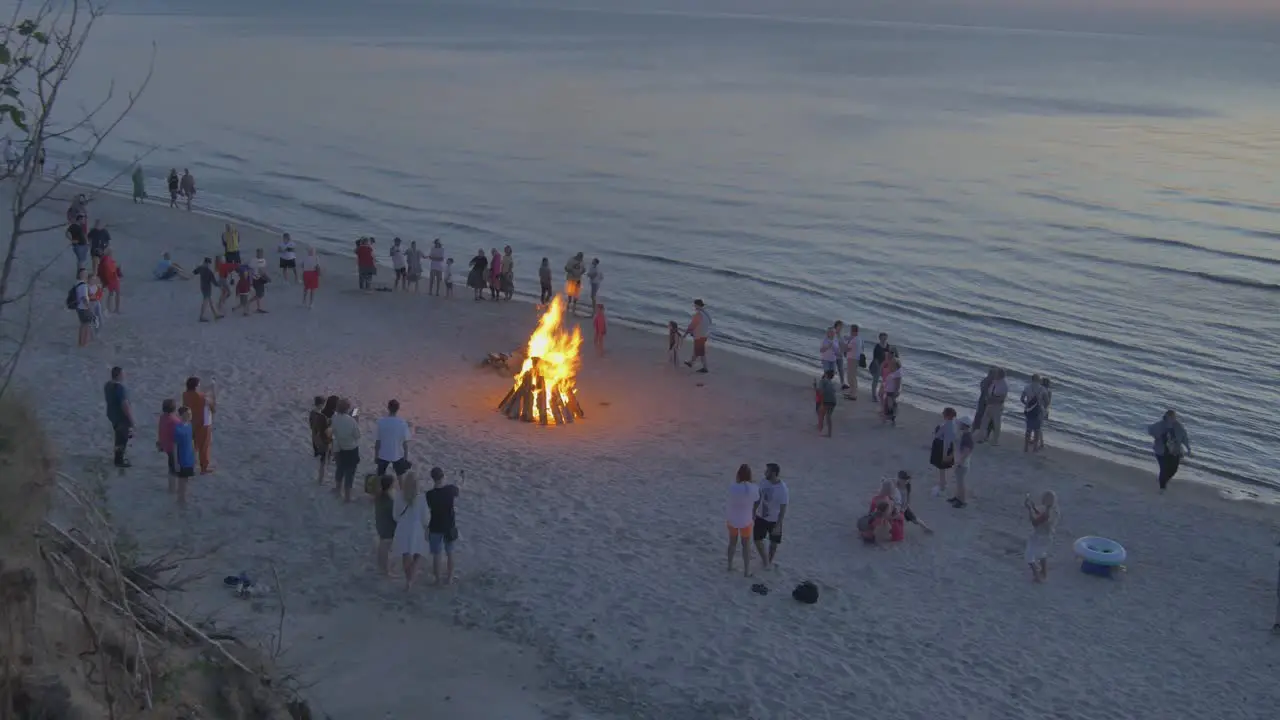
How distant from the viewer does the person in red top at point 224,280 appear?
2398 cm

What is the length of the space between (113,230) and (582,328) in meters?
15.2

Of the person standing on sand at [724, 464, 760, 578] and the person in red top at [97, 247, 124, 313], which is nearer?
the person standing on sand at [724, 464, 760, 578]

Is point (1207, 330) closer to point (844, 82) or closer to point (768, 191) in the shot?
point (768, 191)

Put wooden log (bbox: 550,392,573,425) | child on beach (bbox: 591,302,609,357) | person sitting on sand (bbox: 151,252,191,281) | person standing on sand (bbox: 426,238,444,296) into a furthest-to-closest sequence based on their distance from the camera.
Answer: person standing on sand (bbox: 426,238,444,296), person sitting on sand (bbox: 151,252,191,281), child on beach (bbox: 591,302,609,357), wooden log (bbox: 550,392,573,425)

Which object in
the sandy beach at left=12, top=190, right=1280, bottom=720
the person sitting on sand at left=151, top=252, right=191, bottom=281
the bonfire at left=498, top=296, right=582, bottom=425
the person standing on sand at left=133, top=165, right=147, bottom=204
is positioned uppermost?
the person standing on sand at left=133, top=165, right=147, bottom=204

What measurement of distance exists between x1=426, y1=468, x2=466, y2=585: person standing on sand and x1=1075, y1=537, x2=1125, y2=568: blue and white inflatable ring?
316 inches

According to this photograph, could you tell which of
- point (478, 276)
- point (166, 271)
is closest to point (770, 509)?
point (478, 276)

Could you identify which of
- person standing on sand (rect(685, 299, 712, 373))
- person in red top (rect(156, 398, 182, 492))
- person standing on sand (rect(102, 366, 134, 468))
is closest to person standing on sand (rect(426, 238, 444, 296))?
person standing on sand (rect(685, 299, 712, 373))

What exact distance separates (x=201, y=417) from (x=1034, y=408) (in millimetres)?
13270

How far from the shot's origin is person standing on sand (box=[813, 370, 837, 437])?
19859 mm

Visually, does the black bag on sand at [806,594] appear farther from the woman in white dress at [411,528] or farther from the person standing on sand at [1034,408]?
the person standing on sand at [1034,408]

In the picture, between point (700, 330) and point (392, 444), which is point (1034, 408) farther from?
point (392, 444)

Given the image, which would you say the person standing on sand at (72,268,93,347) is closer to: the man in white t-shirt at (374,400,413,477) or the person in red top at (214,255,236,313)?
the person in red top at (214,255,236,313)

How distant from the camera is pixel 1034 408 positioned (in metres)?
20.1
